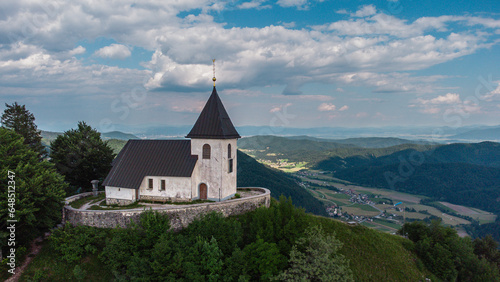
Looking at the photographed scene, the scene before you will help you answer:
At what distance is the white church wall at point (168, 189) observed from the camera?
31.0 meters

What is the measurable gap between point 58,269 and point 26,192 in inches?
280

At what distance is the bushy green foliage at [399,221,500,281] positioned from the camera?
31.5m

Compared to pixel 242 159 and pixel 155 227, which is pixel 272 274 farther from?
pixel 242 159

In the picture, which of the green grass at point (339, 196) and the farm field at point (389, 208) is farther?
the green grass at point (339, 196)

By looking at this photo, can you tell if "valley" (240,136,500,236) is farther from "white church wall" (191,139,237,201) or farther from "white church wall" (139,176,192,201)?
"white church wall" (139,176,192,201)

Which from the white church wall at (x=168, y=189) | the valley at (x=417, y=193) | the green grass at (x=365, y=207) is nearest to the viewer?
the white church wall at (x=168, y=189)

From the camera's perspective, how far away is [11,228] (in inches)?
886

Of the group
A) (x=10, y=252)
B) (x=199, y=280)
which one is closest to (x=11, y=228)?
(x=10, y=252)

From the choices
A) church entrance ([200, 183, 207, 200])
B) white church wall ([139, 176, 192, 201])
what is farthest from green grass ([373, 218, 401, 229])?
white church wall ([139, 176, 192, 201])

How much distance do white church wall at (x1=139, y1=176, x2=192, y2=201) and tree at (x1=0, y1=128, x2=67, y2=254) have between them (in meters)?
8.30

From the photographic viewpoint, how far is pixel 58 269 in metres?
22.6

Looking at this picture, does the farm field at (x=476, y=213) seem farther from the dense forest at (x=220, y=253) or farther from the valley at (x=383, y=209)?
the dense forest at (x=220, y=253)

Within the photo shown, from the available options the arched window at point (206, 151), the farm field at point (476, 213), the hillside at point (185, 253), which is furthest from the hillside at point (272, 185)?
the farm field at point (476, 213)

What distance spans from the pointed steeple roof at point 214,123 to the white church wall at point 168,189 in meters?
5.50
